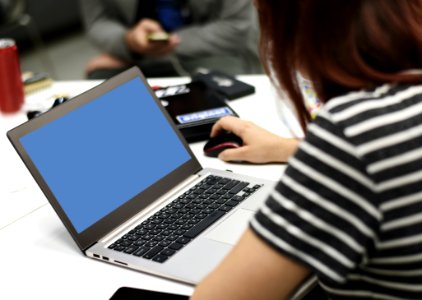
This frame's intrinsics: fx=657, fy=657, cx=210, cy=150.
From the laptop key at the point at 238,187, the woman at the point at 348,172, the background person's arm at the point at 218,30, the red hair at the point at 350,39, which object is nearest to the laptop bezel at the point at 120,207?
the laptop key at the point at 238,187

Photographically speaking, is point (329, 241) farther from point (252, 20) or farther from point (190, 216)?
point (252, 20)

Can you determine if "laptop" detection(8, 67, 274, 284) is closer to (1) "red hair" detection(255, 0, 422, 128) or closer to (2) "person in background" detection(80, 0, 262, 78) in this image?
(1) "red hair" detection(255, 0, 422, 128)

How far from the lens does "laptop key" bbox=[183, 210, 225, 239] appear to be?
1.05m

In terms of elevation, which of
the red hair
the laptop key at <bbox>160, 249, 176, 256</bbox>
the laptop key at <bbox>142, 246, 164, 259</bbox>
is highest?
the red hair

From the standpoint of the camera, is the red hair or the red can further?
the red can

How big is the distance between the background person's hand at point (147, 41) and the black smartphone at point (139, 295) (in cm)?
130

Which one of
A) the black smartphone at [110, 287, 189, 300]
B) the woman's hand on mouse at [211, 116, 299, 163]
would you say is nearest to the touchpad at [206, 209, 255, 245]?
the black smartphone at [110, 287, 189, 300]

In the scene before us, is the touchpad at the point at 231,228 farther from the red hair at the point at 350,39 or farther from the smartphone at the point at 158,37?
the smartphone at the point at 158,37

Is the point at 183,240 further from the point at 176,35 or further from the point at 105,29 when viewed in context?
the point at 105,29

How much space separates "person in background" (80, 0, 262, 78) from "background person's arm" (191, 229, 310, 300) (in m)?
1.51

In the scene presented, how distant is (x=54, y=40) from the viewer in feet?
14.8

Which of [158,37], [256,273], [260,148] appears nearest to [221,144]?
[260,148]

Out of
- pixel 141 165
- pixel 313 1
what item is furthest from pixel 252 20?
pixel 313 1

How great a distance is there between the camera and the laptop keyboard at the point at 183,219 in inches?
40.4
